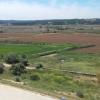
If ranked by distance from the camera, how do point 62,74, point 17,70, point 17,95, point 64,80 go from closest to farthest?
1. point 17,95
2. point 64,80
3. point 17,70
4. point 62,74

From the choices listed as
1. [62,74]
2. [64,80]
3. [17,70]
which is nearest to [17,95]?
[64,80]

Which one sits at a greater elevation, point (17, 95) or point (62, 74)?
point (17, 95)

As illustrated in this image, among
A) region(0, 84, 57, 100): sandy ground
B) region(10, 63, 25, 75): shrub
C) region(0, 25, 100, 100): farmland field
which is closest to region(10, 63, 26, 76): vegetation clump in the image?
region(10, 63, 25, 75): shrub

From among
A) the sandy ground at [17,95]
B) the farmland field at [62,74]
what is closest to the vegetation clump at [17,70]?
the farmland field at [62,74]

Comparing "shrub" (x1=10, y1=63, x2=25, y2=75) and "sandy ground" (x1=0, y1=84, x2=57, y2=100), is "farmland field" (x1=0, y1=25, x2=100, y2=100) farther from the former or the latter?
"sandy ground" (x1=0, y1=84, x2=57, y2=100)

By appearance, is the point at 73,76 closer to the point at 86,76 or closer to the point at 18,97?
the point at 86,76

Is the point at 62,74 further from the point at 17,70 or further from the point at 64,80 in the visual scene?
the point at 64,80

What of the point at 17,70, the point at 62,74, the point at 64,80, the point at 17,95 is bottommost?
the point at 62,74

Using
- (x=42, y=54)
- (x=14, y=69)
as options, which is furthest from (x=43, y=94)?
(x=42, y=54)

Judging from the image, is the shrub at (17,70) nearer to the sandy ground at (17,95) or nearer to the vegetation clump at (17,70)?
the vegetation clump at (17,70)
